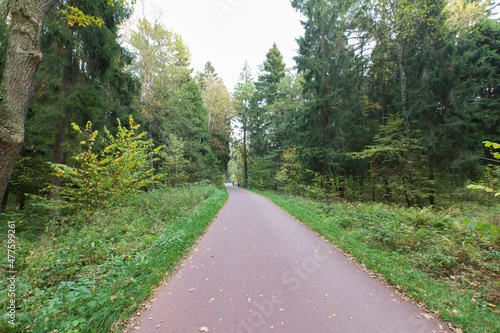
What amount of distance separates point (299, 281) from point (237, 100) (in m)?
27.5

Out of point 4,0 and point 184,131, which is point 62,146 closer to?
point 4,0

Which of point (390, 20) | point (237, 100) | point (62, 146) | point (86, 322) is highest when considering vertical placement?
point (237, 100)

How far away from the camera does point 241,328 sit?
7.48ft

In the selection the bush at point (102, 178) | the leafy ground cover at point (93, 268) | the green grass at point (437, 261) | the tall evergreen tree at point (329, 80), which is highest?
the tall evergreen tree at point (329, 80)

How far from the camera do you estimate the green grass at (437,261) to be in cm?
262

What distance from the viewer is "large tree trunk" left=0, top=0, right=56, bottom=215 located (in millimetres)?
2410

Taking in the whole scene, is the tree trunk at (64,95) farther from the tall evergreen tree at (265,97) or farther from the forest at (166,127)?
the tall evergreen tree at (265,97)

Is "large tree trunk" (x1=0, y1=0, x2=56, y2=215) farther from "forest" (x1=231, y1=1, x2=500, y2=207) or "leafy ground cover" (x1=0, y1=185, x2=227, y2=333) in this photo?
"forest" (x1=231, y1=1, x2=500, y2=207)

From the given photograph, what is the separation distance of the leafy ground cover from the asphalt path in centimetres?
38

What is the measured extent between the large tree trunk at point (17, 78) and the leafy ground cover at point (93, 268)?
1.35 meters

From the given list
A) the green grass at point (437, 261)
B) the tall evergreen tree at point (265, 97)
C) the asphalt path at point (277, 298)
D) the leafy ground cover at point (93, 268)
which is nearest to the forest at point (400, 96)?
the green grass at point (437, 261)

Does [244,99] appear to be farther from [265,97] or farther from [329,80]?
[329,80]

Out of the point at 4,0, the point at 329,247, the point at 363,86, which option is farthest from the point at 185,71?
the point at 329,247

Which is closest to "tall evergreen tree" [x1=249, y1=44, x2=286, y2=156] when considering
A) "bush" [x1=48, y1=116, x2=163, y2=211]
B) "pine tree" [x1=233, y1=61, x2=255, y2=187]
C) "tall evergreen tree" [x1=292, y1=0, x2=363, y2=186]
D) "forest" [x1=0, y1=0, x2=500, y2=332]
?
"pine tree" [x1=233, y1=61, x2=255, y2=187]
